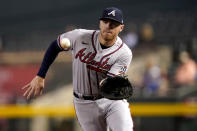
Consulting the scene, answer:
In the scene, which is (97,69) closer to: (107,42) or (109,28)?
(107,42)

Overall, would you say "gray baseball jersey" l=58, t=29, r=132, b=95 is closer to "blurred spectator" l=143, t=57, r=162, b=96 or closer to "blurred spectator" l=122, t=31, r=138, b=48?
"blurred spectator" l=143, t=57, r=162, b=96

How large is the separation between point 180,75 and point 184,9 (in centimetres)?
435

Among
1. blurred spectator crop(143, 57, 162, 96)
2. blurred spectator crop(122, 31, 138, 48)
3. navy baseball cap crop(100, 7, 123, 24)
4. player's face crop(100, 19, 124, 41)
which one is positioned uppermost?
blurred spectator crop(122, 31, 138, 48)

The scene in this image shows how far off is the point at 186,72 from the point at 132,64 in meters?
2.28

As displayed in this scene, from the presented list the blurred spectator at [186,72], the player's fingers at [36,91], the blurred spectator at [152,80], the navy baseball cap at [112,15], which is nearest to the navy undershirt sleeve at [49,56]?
the player's fingers at [36,91]

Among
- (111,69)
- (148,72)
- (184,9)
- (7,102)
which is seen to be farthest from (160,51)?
→ (111,69)

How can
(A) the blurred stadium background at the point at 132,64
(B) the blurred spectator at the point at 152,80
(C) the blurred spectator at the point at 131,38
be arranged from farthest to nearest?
(C) the blurred spectator at the point at 131,38 → (B) the blurred spectator at the point at 152,80 → (A) the blurred stadium background at the point at 132,64

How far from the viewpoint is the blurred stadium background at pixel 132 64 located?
8188mm

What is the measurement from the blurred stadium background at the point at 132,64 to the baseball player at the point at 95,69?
4.07 metres

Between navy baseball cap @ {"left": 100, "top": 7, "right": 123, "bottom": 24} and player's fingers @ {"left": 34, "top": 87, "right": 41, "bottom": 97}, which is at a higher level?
navy baseball cap @ {"left": 100, "top": 7, "right": 123, "bottom": 24}

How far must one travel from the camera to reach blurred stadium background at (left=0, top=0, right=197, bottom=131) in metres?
8.19

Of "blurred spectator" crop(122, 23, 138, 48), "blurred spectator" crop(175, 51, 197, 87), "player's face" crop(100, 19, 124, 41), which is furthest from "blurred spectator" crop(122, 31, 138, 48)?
"player's face" crop(100, 19, 124, 41)

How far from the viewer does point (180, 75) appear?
828 centimetres

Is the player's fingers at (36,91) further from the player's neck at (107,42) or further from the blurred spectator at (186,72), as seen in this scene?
the blurred spectator at (186,72)
